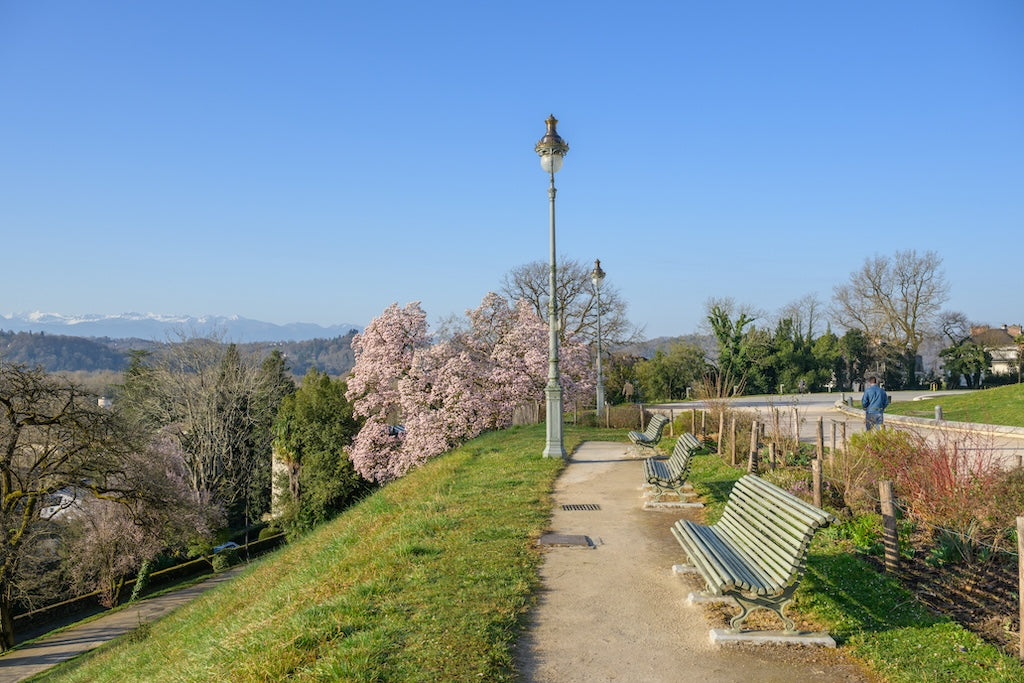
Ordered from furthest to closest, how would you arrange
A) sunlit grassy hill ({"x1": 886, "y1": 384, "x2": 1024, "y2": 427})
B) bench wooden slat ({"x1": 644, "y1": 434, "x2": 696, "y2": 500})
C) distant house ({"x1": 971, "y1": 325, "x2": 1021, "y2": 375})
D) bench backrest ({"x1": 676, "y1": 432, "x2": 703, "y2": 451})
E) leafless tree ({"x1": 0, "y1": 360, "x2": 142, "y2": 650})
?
distant house ({"x1": 971, "y1": 325, "x2": 1021, "y2": 375})
sunlit grassy hill ({"x1": 886, "y1": 384, "x2": 1024, "y2": 427})
leafless tree ({"x1": 0, "y1": 360, "x2": 142, "y2": 650})
bench wooden slat ({"x1": 644, "y1": 434, "x2": 696, "y2": 500})
bench backrest ({"x1": 676, "y1": 432, "x2": 703, "y2": 451})

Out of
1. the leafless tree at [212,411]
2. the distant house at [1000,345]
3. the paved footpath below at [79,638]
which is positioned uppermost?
the distant house at [1000,345]

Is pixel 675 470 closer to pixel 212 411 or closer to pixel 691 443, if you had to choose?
pixel 691 443

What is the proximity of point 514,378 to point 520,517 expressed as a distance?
17381 millimetres

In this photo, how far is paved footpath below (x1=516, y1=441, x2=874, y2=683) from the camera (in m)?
4.43

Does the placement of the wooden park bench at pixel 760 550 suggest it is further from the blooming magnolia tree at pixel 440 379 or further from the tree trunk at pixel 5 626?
the tree trunk at pixel 5 626

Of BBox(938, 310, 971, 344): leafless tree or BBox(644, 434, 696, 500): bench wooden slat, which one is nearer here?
BBox(644, 434, 696, 500): bench wooden slat

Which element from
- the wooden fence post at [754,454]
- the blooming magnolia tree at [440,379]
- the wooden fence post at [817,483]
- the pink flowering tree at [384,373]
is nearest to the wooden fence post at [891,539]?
the wooden fence post at [817,483]

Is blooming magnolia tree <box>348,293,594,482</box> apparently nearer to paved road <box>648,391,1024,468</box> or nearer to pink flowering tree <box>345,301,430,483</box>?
pink flowering tree <box>345,301,430,483</box>

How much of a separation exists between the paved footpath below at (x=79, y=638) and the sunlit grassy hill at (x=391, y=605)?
884cm

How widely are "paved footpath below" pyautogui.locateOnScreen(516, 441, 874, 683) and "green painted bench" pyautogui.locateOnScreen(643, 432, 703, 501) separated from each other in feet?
3.65

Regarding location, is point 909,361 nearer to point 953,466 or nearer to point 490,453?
point 490,453

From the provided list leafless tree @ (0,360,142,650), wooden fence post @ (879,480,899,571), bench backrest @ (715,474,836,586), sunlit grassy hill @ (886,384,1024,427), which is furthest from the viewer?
sunlit grassy hill @ (886,384,1024,427)

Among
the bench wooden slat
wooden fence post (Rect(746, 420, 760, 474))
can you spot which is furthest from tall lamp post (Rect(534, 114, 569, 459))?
wooden fence post (Rect(746, 420, 760, 474))

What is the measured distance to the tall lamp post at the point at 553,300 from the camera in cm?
1332
